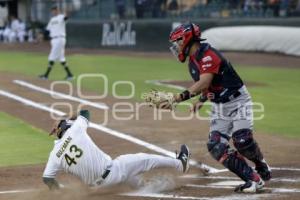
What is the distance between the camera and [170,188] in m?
8.00

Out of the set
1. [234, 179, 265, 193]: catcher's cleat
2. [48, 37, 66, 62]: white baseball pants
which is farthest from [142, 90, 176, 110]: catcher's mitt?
[48, 37, 66, 62]: white baseball pants

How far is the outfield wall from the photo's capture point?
99.8 ft

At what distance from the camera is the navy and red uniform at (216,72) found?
7.50 meters

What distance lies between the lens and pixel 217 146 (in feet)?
25.2

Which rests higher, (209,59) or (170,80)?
(209,59)

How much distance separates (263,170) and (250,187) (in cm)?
66

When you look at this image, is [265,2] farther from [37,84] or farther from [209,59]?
[209,59]

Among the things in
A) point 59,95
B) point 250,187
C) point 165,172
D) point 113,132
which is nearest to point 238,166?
point 250,187

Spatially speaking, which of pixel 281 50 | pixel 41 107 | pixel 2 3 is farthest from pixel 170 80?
pixel 2 3

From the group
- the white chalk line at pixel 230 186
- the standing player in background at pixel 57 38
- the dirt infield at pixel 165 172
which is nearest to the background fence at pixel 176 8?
the standing player in background at pixel 57 38

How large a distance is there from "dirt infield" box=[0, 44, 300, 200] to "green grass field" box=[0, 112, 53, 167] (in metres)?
0.33

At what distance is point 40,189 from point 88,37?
93.0 feet

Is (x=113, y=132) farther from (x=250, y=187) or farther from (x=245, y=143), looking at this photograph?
(x=250, y=187)

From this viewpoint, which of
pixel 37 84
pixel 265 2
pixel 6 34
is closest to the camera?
pixel 37 84
